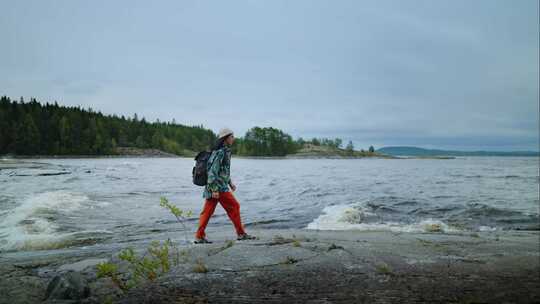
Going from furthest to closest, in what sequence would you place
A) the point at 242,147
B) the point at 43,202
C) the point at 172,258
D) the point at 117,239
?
the point at 242,147 → the point at 43,202 → the point at 117,239 → the point at 172,258

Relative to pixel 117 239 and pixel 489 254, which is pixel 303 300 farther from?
pixel 117 239

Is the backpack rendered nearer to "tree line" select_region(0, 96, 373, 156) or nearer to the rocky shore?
the rocky shore

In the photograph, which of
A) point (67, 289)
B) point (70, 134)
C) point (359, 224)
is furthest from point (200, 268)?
point (70, 134)

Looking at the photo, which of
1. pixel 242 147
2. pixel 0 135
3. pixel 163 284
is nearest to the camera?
pixel 163 284

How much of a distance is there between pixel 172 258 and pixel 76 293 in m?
1.99

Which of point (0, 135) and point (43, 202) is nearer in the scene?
point (43, 202)

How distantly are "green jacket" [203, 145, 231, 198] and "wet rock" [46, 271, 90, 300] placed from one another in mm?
3355

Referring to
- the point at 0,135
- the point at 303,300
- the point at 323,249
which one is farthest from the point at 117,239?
the point at 0,135

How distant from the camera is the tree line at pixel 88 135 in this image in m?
27.8

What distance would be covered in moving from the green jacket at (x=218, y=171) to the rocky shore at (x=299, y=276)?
1249mm

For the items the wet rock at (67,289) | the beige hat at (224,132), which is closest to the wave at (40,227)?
the beige hat at (224,132)

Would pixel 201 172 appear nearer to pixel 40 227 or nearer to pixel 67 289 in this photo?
pixel 67 289

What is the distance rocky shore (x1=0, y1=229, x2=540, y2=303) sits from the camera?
3996 millimetres

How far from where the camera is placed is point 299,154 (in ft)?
628
